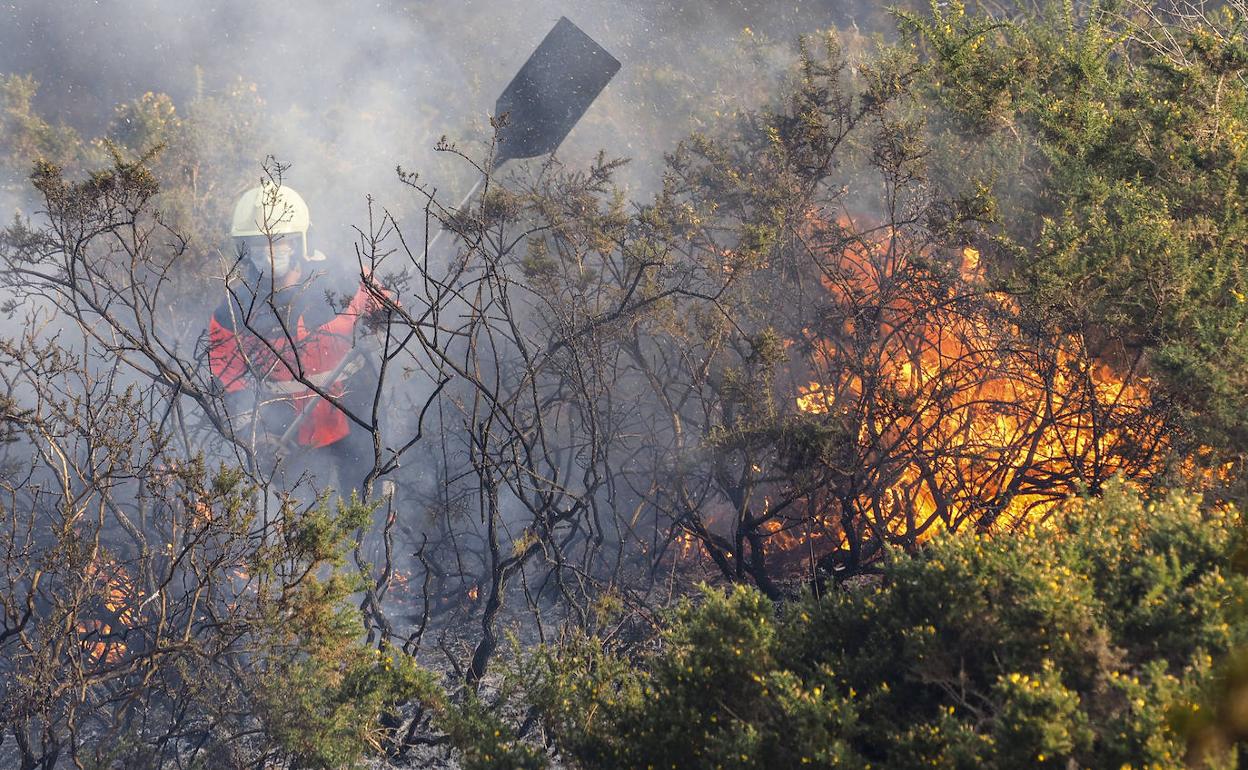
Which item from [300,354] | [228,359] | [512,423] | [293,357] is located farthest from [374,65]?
[512,423]

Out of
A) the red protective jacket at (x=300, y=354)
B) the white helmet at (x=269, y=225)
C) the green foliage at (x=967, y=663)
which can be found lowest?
the green foliage at (x=967, y=663)

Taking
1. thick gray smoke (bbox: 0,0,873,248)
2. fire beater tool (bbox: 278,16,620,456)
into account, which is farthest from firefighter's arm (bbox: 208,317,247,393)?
thick gray smoke (bbox: 0,0,873,248)

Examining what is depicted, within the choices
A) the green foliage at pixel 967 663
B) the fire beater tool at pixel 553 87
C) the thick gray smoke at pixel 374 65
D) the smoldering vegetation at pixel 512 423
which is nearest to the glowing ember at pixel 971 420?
the smoldering vegetation at pixel 512 423

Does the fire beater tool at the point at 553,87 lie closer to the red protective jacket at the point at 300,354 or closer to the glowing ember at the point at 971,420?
the red protective jacket at the point at 300,354

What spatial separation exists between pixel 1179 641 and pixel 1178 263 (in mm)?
2464

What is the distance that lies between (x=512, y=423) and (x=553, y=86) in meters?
3.57

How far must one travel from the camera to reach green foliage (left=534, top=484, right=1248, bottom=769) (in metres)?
2.58

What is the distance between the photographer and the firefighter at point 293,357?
7.79m

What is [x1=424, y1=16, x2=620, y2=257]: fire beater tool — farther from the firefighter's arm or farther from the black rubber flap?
the firefighter's arm

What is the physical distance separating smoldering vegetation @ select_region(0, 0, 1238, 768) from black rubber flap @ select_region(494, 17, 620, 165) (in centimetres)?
65

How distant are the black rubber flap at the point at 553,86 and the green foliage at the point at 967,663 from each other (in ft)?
15.6

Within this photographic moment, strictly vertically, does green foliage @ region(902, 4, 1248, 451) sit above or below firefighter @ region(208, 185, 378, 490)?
below

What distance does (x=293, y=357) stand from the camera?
7992mm

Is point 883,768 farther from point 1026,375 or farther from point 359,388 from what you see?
point 359,388
